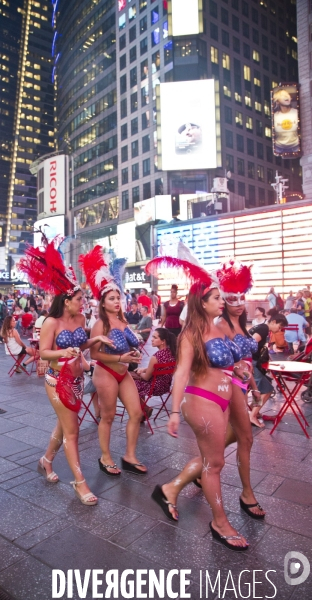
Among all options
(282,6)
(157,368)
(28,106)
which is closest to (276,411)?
(157,368)

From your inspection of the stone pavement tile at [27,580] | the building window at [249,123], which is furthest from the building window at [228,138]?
the stone pavement tile at [27,580]

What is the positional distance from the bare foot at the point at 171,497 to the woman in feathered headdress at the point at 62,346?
2.22ft

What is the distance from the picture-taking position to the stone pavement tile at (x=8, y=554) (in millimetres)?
2825

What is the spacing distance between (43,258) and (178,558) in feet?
9.49

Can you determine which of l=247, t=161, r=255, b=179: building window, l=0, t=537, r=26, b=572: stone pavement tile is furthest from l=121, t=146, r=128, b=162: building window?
l=0, t=537, r=26, b=572: stone pavement tile

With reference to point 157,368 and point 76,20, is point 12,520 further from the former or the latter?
point 76,20

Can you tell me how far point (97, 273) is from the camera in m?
4.61

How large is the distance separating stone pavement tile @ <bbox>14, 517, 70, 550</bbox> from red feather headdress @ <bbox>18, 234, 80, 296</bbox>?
1.99m

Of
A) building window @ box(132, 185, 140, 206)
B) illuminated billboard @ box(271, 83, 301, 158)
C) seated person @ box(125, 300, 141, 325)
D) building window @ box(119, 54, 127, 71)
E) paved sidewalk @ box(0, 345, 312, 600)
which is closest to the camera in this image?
paved sidewalk @ box(0, 345, 312, 600)

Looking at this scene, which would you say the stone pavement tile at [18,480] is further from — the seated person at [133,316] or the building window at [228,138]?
the building window at [228,138]

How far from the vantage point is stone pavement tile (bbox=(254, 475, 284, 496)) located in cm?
388

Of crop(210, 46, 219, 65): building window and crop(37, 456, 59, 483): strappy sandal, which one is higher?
crop(210, 46, 219, 65): building window

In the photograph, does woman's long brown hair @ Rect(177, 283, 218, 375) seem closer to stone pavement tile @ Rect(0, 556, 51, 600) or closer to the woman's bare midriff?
the woman's bare midriff

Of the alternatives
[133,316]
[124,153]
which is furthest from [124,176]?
[133,316]
